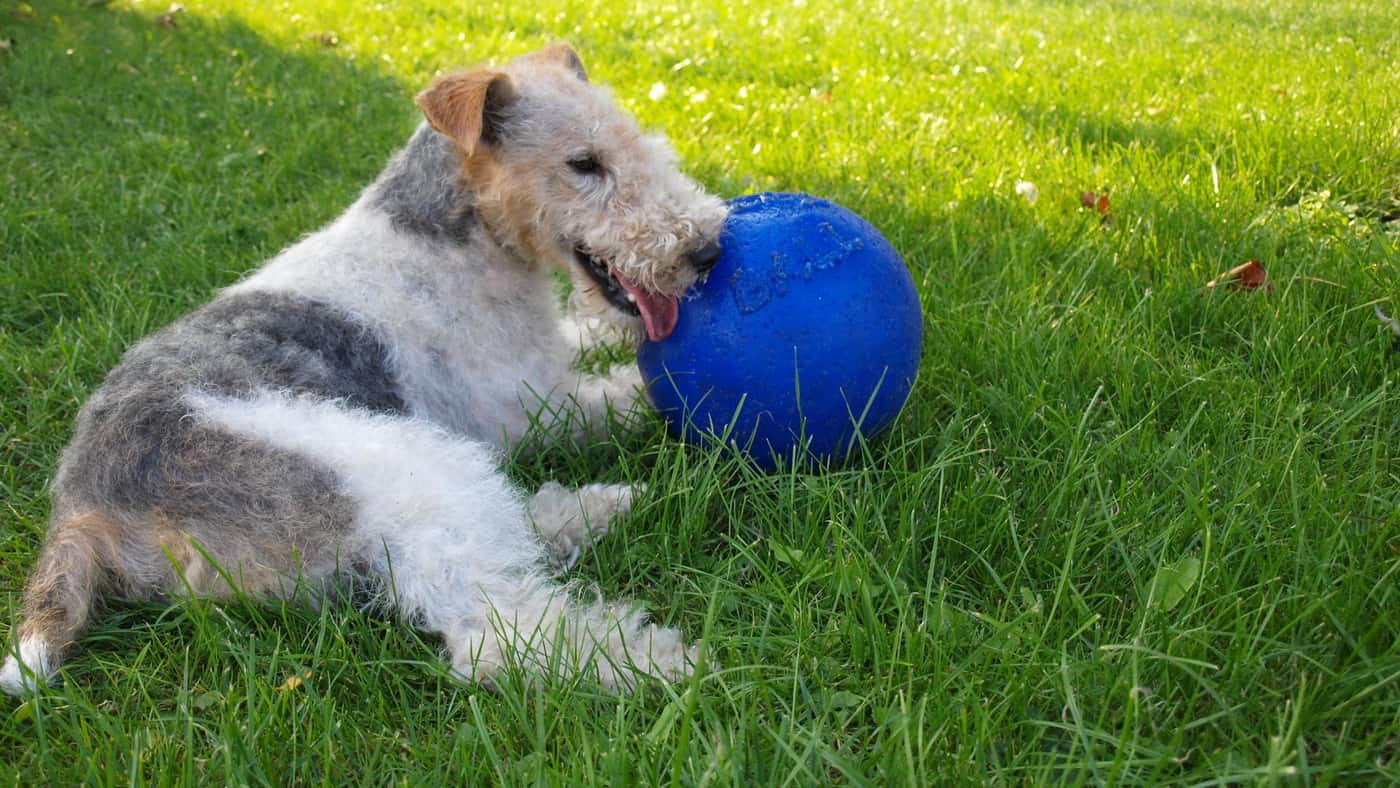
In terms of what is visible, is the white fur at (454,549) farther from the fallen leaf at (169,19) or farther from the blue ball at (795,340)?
the fallen leaf at (169,19)

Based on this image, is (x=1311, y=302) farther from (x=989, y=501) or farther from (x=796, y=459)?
(x=796, y=459)

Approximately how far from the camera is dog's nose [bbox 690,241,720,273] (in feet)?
10.1

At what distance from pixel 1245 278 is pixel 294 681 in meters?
3.75

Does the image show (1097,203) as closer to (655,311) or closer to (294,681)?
(655,311)

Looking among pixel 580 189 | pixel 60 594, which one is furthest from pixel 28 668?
pixel 580 189

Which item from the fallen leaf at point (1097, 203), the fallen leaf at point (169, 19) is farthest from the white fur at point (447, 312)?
the fallen leaf at point (169, 19)

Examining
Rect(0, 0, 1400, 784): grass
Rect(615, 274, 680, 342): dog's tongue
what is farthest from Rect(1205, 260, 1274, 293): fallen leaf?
Rect(615, 274, 680, 342): dog's tongue

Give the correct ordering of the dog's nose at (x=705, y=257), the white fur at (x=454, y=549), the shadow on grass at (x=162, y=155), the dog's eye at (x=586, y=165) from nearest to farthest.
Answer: the white fur at (x=454, y=549)
the dog's nose at (x=705, y=257)
the dog's eye at (x=586, y=165)
the shadow on grass at (x=162, y=155)

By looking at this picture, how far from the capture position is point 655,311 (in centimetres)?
324

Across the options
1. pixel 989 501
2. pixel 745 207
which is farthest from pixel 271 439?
pixel 989 501

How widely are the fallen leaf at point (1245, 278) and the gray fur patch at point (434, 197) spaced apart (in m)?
2.94

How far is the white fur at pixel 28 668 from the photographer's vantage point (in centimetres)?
231

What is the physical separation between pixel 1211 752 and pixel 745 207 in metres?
2.11

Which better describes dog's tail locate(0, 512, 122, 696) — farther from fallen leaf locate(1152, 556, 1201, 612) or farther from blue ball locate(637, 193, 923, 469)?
fallen leaf locate(1152, 556, 1201, 612)
